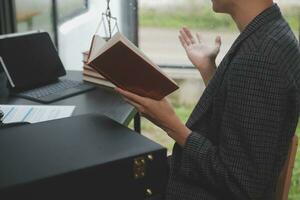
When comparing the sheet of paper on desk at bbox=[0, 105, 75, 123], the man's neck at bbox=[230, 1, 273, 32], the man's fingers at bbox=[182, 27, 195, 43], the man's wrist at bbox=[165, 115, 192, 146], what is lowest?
the sheet of paper on desk at bbox=[0, 105, 75, 123]

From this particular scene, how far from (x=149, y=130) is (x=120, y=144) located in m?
1.91

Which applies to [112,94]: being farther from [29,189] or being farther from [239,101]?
[29,189]

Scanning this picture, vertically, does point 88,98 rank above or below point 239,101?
below

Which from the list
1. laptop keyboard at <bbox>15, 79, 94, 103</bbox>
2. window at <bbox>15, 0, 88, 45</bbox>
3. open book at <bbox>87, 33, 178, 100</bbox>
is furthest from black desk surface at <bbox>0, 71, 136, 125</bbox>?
window at <bbox>15, 0, 88, 45</bbox>

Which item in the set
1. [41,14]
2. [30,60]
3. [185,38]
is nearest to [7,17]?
[41,14]

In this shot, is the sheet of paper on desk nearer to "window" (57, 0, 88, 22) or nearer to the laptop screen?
the laptop screen

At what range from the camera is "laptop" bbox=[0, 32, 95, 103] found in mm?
1613

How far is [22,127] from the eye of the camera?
1082 mm

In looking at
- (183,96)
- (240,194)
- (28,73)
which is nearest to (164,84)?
(240,194)

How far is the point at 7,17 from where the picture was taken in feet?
6.41

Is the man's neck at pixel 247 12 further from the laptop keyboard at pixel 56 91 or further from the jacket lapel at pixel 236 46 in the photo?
the laptop keyboard at pixel 56 91

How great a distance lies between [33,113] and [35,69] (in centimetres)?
35

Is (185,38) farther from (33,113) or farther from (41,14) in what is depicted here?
(41,14)

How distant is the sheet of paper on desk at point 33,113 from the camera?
135 centimetres
